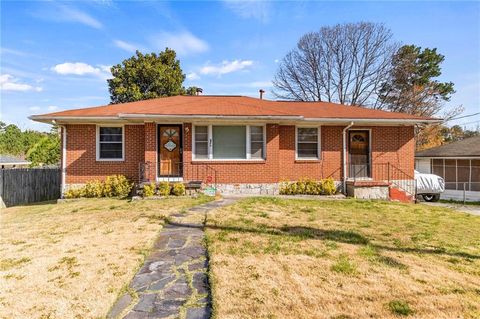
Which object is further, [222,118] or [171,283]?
[222,118]

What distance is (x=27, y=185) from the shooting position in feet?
40.7

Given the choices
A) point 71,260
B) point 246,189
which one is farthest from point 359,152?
point 71,260

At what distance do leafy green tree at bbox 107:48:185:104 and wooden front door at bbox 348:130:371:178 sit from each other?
18.6 meters

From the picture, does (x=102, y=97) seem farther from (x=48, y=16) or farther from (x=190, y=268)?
(x=190, y=268)

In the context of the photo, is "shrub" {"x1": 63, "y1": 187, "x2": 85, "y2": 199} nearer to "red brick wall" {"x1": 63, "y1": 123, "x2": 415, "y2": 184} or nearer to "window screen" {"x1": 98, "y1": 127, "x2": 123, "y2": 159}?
"red brick wall" {"x1": 63, "y1": 123, "x2": 415, "y2": 184}

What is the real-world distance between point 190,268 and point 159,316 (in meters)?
1.21

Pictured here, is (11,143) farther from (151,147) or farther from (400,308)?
(400,308)

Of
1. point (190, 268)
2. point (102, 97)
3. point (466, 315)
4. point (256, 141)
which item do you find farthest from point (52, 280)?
point (102, 97)

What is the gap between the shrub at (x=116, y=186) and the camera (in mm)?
11156

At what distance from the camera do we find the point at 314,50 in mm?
28688

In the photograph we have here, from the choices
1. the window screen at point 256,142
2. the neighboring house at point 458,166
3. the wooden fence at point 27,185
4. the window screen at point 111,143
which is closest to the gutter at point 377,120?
the window screen at point 256,142

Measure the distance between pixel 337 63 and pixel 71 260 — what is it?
29064 mm

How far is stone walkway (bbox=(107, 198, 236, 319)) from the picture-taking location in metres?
2.97

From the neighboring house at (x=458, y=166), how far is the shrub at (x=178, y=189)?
15.2 m
